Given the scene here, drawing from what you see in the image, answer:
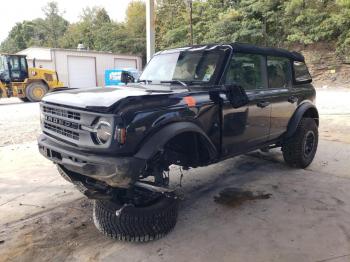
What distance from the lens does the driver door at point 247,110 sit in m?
4.09

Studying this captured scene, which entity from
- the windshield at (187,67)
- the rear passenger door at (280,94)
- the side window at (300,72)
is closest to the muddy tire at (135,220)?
the windshield at (187,67)

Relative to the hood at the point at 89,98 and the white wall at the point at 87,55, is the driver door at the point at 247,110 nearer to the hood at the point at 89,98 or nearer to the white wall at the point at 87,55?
the hood at the point at 89,98

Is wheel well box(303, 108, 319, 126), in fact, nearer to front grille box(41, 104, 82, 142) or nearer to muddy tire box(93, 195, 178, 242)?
muddy tire box(93, 195, 178, 242)

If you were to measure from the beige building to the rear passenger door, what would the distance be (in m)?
24.6

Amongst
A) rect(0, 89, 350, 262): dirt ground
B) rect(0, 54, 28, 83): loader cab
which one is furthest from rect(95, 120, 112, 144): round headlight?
rect(0, 54, 28, 83): loader cab

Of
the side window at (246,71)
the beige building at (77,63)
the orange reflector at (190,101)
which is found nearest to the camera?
the orange reflector at (190,101)

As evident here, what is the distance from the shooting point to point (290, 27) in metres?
27.0

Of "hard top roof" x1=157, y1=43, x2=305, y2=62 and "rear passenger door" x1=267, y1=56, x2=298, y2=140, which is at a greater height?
"hard top roof" x1=157, y1=43, x2=305, y2=62

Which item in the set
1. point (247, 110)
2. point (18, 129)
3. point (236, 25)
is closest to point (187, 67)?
point (247, 110)

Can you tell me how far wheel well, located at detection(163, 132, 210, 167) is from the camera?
3630 mm

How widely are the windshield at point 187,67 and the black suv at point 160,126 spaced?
0.04ft

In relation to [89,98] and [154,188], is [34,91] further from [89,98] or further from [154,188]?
[154,188]

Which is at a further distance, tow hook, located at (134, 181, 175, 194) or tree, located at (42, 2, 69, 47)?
tree, located at (42, 2, 69, 47)

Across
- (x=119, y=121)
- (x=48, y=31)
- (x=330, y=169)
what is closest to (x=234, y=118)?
(x=119, y=121)
